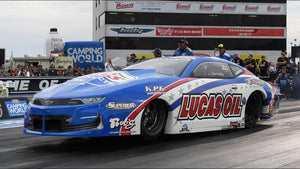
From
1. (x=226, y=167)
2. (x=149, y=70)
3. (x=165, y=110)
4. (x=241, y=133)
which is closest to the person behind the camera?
(x=226, y=167)

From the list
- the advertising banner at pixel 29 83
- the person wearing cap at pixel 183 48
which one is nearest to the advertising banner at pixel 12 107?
the advertising banner at pixel 29 83

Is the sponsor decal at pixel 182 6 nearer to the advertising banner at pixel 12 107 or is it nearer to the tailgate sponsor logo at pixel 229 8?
the tailgate sponsor logo at pixel 229 8

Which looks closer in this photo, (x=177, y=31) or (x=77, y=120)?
(x=77, y=120)

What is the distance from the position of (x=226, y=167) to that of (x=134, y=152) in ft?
4.66

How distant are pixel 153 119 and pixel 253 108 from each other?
2.70 meters

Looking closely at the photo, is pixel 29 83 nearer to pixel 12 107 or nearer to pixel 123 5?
pixel 12 107

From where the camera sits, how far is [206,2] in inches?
2411

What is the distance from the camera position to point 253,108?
854 centimetres

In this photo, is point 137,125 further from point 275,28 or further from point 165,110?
point 275,28

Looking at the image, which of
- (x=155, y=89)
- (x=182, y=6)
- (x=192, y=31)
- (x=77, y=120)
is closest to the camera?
(x=77, y=120)

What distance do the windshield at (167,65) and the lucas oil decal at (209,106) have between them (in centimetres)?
50

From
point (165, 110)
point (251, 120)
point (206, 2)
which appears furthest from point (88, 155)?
point (206, 2)

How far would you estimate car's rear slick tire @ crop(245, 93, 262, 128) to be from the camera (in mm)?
8477

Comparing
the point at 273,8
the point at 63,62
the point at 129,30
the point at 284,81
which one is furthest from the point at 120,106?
the point at 273,8
